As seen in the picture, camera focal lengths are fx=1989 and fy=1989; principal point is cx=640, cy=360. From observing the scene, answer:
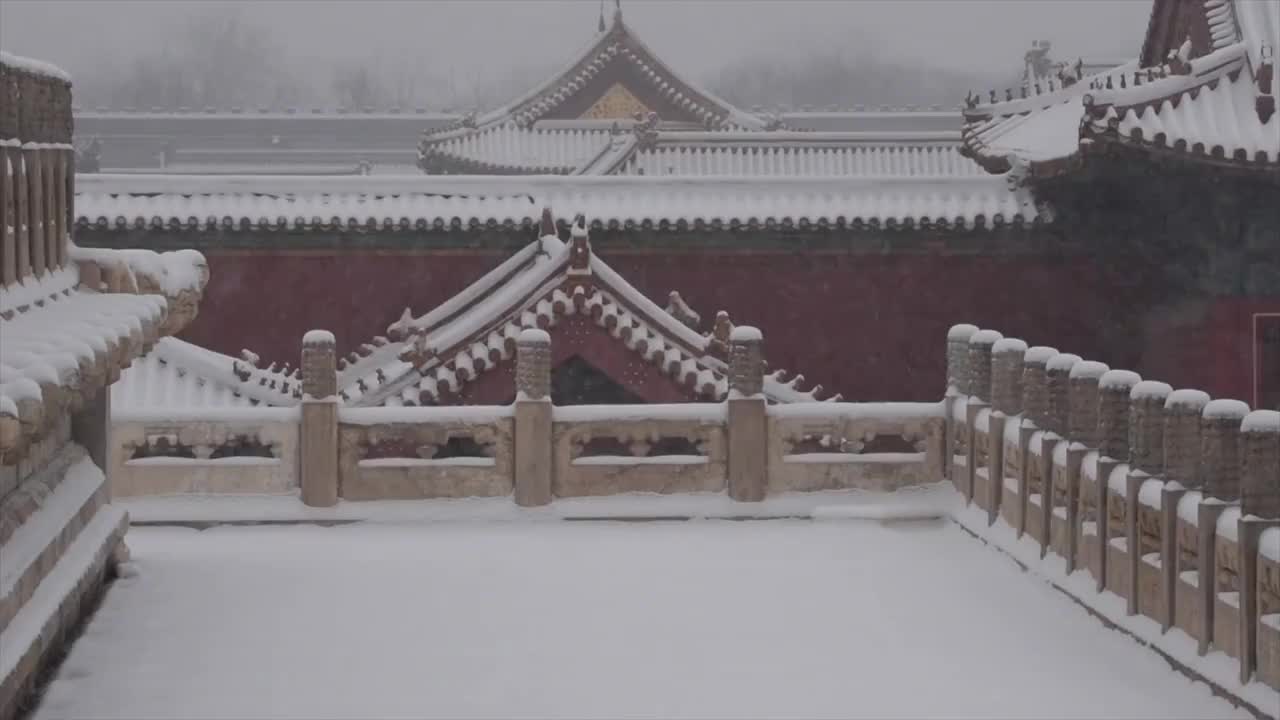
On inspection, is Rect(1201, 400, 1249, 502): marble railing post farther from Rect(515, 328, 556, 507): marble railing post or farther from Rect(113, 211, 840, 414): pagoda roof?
Rect(113, 211, 840, 414): pagoda roof

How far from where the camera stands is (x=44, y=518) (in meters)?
7.34

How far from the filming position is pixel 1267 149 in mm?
15375

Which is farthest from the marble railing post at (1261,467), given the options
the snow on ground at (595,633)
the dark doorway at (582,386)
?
the dark doorway at (582,386)

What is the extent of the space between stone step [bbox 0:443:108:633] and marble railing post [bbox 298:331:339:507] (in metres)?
2.12

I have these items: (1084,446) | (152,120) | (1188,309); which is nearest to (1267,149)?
(1188,309)

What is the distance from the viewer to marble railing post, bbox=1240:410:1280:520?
6.48 metres

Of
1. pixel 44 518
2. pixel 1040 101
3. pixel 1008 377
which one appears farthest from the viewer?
pixel 1040 101

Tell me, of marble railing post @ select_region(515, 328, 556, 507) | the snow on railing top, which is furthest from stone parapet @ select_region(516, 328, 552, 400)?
the snow on railing top

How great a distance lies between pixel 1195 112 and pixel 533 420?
7.53m

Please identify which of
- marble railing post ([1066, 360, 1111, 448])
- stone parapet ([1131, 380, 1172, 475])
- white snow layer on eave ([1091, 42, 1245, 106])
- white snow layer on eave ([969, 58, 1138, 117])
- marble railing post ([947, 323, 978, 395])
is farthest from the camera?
white snow layer on eave ([969, 58, 1138, 117])

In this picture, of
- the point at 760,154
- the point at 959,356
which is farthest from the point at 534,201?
the point at 959,356

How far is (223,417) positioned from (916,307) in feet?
30.1

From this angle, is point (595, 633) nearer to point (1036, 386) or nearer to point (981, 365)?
point (1036, 386)

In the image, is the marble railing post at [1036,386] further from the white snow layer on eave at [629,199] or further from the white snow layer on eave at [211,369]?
the white snow layer on eave at [629,199]
